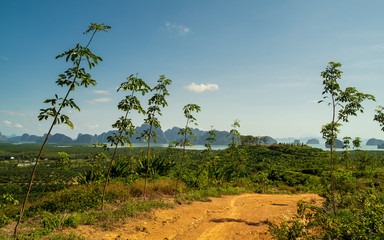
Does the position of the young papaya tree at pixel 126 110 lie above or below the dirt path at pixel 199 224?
above

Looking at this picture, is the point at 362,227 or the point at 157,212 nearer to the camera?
the point at 362,227

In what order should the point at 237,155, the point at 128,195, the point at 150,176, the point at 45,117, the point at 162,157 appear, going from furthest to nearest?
the point at 237,155
the point at 162,157
the point at 150,176
the point at 128,195
the point at 45,117

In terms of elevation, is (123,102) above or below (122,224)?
above

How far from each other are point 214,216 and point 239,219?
32.4 inches

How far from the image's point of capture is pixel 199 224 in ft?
19.2

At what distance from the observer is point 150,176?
1077cm

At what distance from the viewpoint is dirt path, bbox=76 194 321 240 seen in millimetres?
4867

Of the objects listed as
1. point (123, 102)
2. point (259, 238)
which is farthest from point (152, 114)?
point (259, 238)

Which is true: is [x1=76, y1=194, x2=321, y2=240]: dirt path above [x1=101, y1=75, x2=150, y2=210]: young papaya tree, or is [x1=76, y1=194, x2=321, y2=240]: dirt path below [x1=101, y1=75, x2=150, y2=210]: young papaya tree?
below

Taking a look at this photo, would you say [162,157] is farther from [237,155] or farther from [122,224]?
[122,224]

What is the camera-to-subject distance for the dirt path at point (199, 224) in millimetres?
4867

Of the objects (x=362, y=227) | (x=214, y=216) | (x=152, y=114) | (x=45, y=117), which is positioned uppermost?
(x=152, y=114)

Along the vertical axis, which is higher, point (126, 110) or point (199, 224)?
point (126, 110)

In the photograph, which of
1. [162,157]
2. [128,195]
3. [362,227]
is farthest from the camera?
[162,157]
